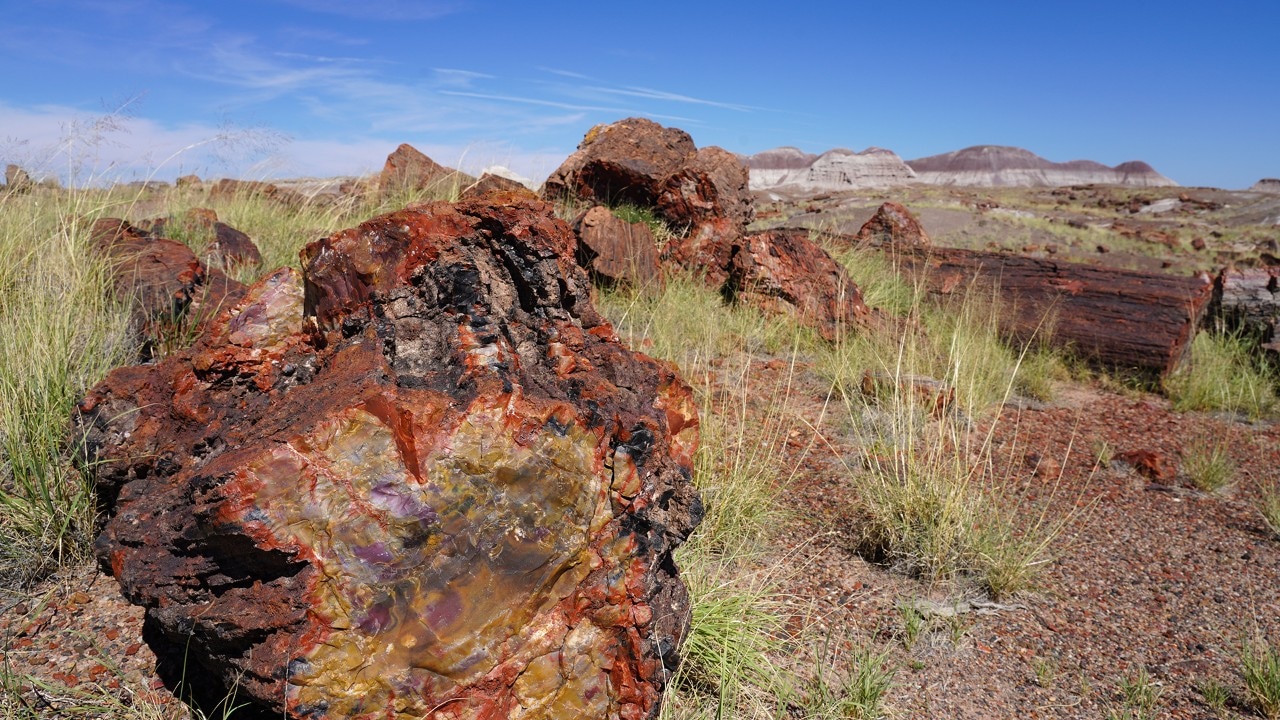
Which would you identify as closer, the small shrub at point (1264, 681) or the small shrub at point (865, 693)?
the small shrub at point (865, 693)

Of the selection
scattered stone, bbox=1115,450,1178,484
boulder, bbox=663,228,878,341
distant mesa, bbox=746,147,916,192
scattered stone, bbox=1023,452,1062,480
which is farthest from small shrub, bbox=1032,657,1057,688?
distant mesa, bbox=746,147,916,192

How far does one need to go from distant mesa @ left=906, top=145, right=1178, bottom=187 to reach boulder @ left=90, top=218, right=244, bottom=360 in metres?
80.7

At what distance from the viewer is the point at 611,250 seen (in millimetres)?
6258

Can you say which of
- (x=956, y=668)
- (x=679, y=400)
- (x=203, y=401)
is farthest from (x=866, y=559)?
(x=203, y=401)

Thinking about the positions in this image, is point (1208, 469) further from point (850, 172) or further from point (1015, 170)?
point (1015, 170)

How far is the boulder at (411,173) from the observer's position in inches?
313

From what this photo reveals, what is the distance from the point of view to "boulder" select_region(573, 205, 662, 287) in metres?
6.17

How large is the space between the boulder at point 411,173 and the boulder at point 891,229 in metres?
5.16

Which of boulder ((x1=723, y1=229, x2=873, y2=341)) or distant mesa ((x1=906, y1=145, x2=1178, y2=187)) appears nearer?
boulder ((x1=723, y1=229, x2=873, y2=341))

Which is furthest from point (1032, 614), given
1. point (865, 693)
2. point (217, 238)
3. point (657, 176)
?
point (657, 176)

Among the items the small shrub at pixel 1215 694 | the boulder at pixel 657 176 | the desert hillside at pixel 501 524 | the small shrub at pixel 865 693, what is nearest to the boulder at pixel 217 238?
the desert hillside at pixel 501 524

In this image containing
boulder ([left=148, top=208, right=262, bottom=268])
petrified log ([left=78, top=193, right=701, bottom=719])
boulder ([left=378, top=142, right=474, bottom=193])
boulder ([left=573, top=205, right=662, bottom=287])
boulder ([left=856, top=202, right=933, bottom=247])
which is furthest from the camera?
boulder ([left=856, top=202, right=933, bottom=247])

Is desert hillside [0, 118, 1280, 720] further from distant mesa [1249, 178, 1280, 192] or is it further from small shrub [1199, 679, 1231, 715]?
distant mesa [1249, 178, 1280, 192]

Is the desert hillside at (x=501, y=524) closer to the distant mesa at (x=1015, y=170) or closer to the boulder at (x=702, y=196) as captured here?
the boulder at (x=702, y=196)
